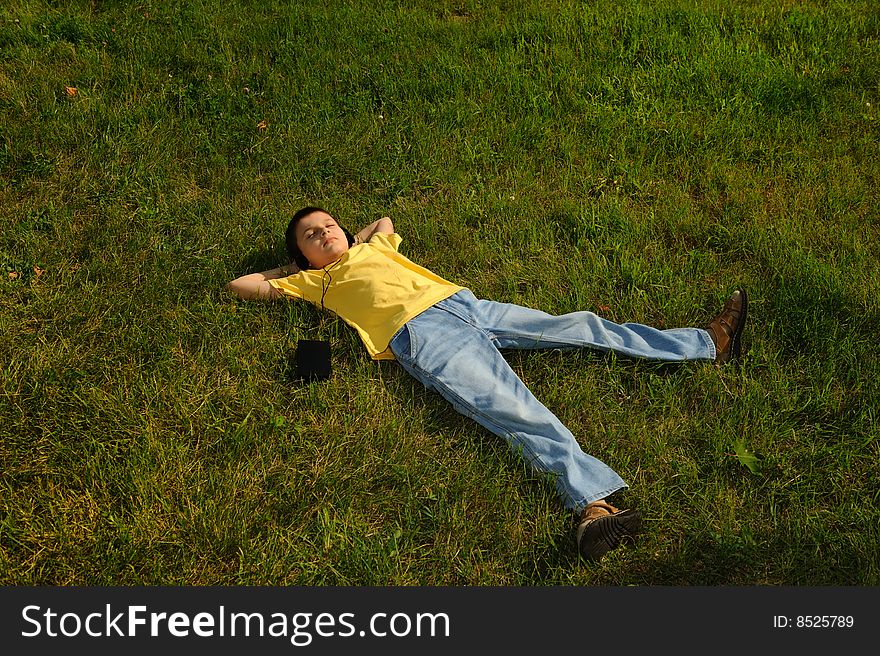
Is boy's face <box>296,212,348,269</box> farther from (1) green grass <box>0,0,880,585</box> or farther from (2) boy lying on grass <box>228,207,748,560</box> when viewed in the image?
(1) green grass <box>0,0,880,585</box>

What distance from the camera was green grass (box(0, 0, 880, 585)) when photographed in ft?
10.9

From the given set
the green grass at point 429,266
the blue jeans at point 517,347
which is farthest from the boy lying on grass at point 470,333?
the green grass at point 429,266

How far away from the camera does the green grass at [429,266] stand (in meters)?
3.32

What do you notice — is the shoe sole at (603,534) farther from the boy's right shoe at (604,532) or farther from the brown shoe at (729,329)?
the brown shoe at (729,329)

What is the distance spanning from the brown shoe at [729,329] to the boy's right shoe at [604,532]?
4.20 ft

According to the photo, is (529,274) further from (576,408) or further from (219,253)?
(219,253)

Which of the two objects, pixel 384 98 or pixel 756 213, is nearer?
pixel 756 213

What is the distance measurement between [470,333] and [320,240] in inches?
44.2

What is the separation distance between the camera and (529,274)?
15.6ft

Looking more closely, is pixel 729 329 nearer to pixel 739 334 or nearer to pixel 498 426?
pixel 739 334

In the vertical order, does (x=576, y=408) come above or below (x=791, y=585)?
above

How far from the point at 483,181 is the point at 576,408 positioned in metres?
2.26

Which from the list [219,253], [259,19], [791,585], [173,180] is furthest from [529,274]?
[259,19]

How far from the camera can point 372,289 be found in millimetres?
4215
